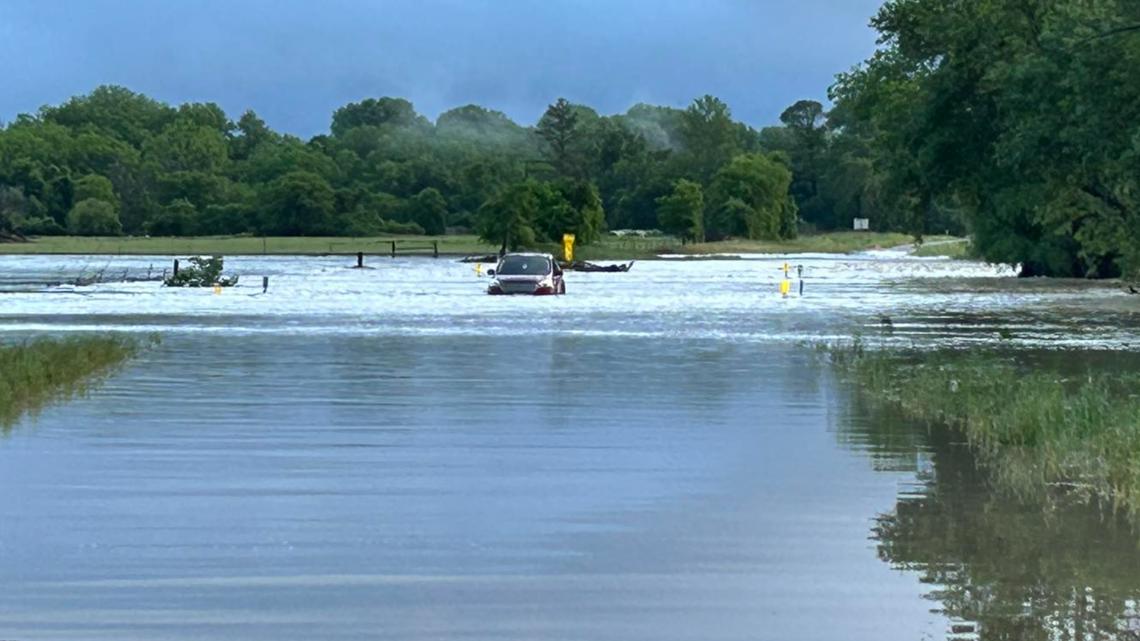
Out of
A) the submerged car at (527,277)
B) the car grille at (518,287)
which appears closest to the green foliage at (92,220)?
the submerged car at (527,277)

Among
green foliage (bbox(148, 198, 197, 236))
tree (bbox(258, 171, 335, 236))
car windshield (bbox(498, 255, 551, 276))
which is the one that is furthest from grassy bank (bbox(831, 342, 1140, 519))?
green foliage (bbox(148, 198, 197, 236))

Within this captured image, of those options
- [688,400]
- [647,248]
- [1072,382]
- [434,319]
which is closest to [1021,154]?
[434,319]

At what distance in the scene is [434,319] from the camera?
44.8 meters

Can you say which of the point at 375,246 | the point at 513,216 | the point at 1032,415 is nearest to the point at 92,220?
the point at 375,246

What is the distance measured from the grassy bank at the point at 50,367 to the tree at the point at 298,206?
147 metres

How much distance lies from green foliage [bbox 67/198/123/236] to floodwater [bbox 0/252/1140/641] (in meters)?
155

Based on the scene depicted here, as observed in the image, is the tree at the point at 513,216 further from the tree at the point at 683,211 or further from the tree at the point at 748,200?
the tree at the point at 748,200

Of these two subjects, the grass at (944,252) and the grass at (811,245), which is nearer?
the grass at (944,252)

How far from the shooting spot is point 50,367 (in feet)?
87.8

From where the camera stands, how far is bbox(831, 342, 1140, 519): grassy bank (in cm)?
1622

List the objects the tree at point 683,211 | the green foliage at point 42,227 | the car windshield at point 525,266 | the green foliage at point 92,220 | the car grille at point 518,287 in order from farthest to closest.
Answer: the green foliage at point 92,220 < the green foliage at point 42,227 < the tree at point 683,211 < the car windshield at point 525,266 < the car grille at point 518,287

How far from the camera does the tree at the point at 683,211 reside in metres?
176

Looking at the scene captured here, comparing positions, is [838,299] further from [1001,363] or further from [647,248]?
[647,248]

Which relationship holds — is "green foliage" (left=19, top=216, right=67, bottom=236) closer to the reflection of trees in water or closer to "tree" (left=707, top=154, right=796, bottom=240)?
"tree" (left=707, top=154, right=796, bottom=240)
